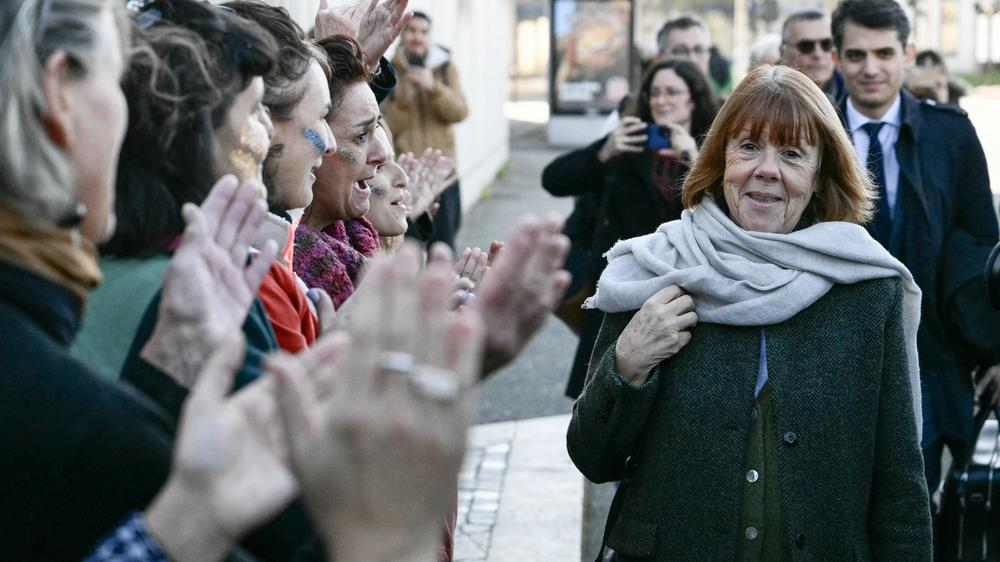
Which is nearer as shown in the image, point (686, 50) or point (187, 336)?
point (187, 336)

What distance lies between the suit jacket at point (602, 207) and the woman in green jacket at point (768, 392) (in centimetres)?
219

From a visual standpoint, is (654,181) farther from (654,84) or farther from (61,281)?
(61,281)

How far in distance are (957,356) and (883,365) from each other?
176cm

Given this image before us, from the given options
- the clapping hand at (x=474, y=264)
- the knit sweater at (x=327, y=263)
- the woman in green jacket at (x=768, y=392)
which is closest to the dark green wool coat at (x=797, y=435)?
the woman in green jacket at (x=768, y=392)

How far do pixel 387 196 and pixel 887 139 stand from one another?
193cm

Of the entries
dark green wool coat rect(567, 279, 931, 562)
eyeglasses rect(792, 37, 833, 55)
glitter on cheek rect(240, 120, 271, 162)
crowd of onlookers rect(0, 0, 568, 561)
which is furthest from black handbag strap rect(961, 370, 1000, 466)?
glitter on cheek rect(240, 120, 271, 162)

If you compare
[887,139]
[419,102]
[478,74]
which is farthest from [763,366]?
[478,74]

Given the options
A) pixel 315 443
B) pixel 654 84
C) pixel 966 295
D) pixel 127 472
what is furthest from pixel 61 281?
pixel 654 84

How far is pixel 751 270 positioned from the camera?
122 inches

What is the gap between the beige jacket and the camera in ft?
30.6

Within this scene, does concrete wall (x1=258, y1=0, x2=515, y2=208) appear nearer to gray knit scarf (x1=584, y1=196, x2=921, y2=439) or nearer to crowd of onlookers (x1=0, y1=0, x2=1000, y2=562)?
crowd of onlookers (x1=0, y1=0, x2=1000, y2=562)

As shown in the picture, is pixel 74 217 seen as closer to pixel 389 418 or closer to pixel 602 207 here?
pixel 389 418

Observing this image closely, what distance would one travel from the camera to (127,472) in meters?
1.61

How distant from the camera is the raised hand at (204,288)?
1.83 meters
